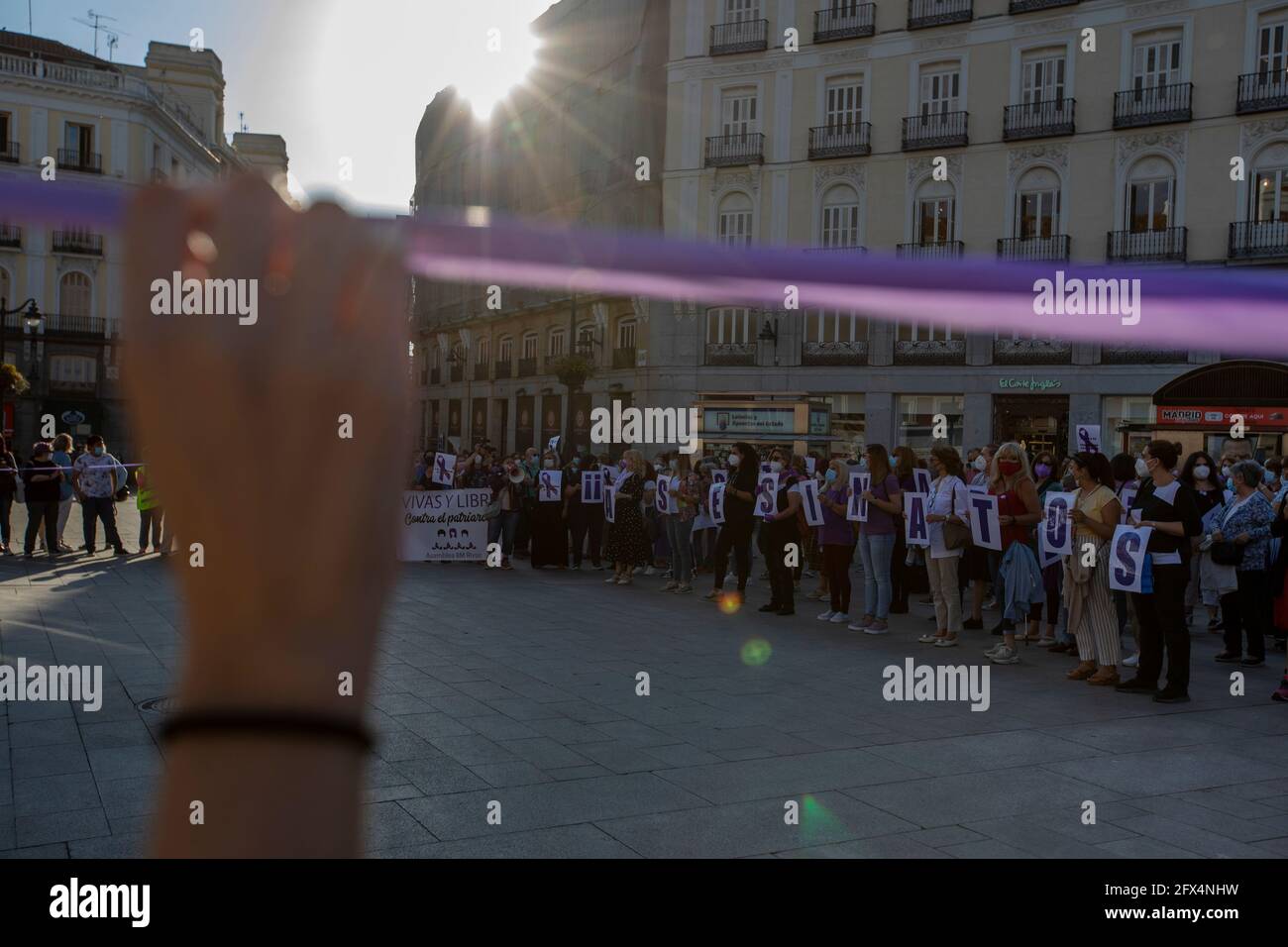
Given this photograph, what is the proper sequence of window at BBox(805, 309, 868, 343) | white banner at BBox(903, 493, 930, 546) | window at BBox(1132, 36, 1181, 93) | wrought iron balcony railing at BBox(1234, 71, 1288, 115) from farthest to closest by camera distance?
window at BBox(805, 309, 868, 343)
window at BBox(1132, 36, 1181, 93)
wrought iron balcony railing at BBox(1234, 71, 1288, 115)
white banner at BBox(903, 493, 930, 546)

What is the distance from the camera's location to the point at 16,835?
500cm

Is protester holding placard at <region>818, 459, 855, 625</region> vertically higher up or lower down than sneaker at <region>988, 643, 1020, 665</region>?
higher up

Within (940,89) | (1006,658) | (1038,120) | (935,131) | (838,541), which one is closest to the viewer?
(1006,658)

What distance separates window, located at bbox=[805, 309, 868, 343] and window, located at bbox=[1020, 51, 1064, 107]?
8.07 metres

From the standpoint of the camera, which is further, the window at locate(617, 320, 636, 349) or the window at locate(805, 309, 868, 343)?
the window at locate(617, 320, 636, 349)

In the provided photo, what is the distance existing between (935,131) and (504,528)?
22.5 meters

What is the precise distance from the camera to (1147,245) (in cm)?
3112

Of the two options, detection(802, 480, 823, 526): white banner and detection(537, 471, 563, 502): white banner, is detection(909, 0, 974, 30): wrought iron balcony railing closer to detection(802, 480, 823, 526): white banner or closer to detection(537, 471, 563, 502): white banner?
detection(537, 471, 563, 502): white banner

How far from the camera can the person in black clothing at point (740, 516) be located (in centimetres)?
1426

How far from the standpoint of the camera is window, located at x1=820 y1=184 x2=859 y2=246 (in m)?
36.1

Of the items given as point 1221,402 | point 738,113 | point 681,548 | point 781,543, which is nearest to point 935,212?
point 738,113

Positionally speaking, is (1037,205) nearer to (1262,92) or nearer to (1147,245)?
(1147,245)

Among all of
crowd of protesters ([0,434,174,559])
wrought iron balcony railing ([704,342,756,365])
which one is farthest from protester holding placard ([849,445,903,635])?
wrought iron balcony railing ([704,342,756,365])

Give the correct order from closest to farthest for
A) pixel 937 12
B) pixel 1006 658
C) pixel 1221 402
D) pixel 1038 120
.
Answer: pixel 1006 658 → pixel 1221 402 → pixel 1038 120 → pixel 937 12
